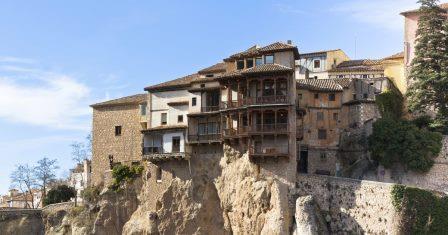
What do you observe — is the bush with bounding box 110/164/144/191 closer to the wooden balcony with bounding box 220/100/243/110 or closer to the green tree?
the wooden balcony with bounding box 220/100/243/110

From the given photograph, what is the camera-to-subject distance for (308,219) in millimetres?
51469

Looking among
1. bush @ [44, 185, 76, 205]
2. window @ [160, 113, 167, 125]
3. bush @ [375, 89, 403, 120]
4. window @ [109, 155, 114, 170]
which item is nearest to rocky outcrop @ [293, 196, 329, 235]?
bush @ [375, 89, 403, 120]

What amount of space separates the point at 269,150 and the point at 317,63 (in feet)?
74.9

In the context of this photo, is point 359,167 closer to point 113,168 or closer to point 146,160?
point 146,160

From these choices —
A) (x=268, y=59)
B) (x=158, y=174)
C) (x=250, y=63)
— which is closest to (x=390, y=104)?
(x=268, y=59)

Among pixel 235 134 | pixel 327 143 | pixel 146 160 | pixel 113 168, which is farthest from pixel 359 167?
pixel 113 168

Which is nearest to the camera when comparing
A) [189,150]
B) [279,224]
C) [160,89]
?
[279,224]

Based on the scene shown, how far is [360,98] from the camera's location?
208ft

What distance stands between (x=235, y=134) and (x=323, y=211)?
30.6ft

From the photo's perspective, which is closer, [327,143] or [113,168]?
[327,143]

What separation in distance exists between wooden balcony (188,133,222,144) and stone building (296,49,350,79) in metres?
17.9

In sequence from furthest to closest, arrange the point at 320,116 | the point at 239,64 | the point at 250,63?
the point at 320,116 < the point at 239,64 < the point at 250,63

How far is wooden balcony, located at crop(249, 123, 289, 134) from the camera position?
176ft

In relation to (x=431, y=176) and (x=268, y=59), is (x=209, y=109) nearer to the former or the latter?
(x=268, y=59)
